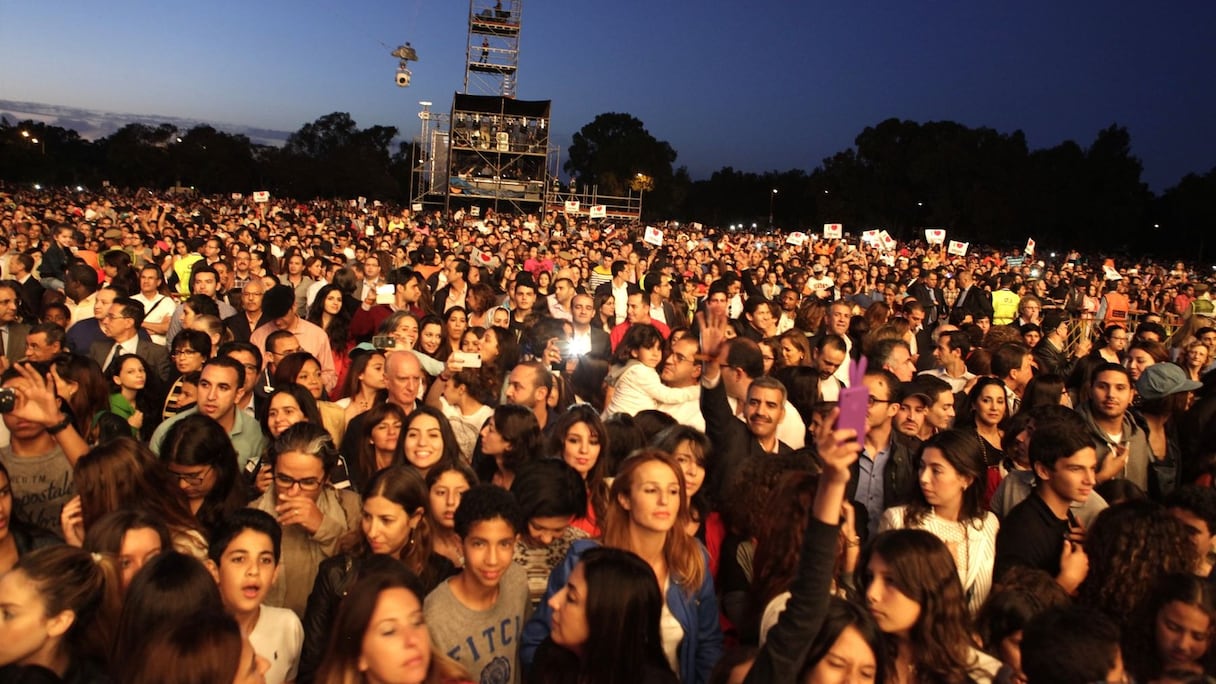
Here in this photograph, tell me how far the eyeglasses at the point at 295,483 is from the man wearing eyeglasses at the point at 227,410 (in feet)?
3.12

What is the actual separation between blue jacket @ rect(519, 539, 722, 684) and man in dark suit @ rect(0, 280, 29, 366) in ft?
18.0

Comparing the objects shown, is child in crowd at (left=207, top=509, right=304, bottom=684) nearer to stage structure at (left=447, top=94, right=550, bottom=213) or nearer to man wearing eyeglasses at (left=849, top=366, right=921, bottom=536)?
man wearing eyeglasses at (left=849, top=366, right=921, bottom=536)

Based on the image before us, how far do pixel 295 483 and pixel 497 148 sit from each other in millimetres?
41807

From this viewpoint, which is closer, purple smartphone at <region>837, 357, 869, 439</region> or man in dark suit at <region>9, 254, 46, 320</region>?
purple smartphone at <region>837, 357, 869, 439</region>

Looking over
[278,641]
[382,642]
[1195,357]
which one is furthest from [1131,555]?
[1195,357]

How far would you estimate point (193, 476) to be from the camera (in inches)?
167

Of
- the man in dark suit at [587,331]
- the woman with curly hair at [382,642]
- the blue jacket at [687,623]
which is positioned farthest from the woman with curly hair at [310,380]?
the woman with curly hair at [382,642]

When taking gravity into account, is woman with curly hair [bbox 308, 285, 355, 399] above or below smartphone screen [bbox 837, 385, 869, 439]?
below

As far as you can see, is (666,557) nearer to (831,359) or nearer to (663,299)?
(831,359)

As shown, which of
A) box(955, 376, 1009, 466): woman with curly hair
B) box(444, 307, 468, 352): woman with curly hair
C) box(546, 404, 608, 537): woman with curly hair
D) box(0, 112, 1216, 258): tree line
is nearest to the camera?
box(546, 404, 608, 537): woman with curly hair

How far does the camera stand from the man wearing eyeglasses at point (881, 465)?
5.02 meters

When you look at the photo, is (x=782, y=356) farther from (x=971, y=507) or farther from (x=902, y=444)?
(x=971, y=507)

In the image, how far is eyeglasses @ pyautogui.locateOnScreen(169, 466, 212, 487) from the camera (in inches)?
166

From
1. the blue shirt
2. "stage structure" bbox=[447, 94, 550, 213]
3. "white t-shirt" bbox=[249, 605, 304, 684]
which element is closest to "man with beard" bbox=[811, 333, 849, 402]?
the blue shirt
